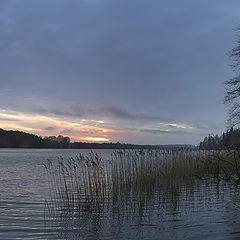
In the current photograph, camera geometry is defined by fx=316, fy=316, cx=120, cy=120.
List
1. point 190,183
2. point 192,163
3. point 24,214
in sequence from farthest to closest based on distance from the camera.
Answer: point 192,163 < point 190,183 < point 24,214

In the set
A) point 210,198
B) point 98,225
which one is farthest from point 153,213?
point 210,198

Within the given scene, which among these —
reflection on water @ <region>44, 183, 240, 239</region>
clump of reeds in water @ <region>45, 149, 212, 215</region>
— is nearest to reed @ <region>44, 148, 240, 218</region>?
clump of reeds in water @ <region>45, 149, 212, 215</region>

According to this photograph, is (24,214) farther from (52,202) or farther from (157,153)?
(157,153)

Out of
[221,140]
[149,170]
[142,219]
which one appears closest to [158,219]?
[142,219]

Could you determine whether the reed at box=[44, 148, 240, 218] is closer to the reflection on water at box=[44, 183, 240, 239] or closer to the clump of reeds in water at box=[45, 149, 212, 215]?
the clump of reeds in water at box=[45, 149, 212, 215]

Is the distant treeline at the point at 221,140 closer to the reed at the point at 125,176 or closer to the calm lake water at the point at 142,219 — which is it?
the reed at the point at 125,176

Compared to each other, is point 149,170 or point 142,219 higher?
point 149,170

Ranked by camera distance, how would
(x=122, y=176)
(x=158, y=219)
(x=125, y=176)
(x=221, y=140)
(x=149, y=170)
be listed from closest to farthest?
1. (x=158, y=219)
2. (x=122, y=176)
3. (x=125, y=176)
4. (x=149, y=170)
5. (x=221, y=140)

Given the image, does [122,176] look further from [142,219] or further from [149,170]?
[142,219]

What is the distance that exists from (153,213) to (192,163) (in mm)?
8568

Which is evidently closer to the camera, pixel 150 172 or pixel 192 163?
pixel 150 172

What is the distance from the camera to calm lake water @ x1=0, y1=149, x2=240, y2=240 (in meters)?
7.25

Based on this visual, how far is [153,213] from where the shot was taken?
9.29m

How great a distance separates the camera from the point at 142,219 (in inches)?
338
